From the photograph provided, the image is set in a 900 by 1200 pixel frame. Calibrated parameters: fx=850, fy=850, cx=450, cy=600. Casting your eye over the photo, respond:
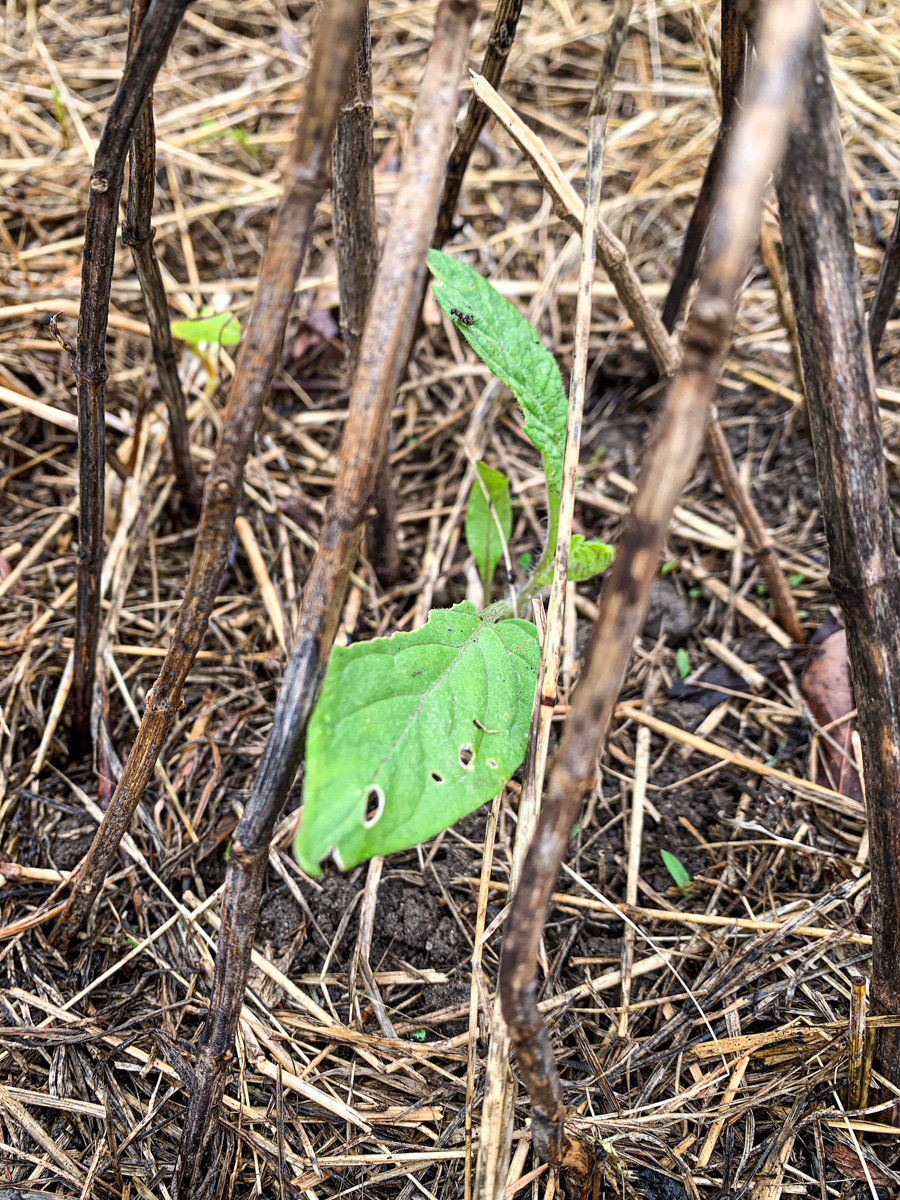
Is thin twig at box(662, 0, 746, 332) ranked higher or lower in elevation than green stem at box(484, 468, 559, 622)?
higher

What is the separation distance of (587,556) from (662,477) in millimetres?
711

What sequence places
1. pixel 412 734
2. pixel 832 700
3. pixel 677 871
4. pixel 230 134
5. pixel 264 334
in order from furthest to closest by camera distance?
1. pixel 230 134
2. pixel 832 700
3. pixel 677 871
4. pixel 412 734
5. pixel 264 334

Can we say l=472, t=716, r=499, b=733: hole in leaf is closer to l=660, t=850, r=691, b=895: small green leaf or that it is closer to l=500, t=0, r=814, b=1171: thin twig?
l=500, t=0, r=814, b=1171: thin twig

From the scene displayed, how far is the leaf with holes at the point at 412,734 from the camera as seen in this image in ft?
3.01

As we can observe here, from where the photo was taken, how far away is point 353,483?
0.90 m

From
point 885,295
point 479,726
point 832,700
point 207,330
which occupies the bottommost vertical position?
point 832,700

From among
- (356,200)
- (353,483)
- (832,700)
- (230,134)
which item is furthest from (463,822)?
(230,134)

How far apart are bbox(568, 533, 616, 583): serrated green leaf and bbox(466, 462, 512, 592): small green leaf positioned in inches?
10.6

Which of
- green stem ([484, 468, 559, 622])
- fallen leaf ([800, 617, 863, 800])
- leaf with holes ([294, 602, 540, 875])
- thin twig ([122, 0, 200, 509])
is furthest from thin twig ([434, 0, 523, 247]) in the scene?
fallen leaf ([800, 617, 863, 800])

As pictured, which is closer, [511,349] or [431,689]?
[431,689]

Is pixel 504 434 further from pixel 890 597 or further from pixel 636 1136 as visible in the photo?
pixel 636 1136

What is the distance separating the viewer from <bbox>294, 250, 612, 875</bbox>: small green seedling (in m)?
0.93

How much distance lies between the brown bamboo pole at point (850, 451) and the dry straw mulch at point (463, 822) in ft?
1.11

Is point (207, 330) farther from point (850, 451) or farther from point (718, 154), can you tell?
point (850, 451)
